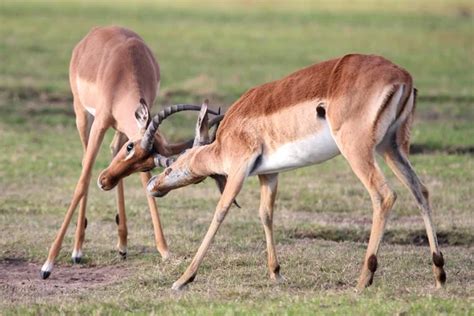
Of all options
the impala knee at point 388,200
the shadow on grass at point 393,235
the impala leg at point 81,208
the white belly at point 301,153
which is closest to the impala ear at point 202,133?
the white belly at point 301,153

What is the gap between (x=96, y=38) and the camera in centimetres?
1030

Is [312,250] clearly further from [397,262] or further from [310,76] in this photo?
[310,76]

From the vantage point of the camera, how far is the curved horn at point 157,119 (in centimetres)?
833

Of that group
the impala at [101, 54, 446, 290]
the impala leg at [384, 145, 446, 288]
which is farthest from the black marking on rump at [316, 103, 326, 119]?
the impala leg at [384, 145, 446, 288]

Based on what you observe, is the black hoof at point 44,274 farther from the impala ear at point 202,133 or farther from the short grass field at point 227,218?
the impala ear at point 202,133

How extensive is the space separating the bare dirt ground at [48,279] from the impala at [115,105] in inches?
6.1

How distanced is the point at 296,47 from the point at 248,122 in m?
20.2

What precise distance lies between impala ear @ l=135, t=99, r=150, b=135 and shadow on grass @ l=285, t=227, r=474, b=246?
2195 mm

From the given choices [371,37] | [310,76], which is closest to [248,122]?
[310,76]

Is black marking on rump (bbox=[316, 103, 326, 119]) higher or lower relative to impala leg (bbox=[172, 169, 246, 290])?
higher

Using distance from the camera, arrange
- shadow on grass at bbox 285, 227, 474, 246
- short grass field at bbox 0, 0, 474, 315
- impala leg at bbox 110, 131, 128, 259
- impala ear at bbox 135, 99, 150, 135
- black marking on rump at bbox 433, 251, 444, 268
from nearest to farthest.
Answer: short grass field at bbox 0, 0, 474, 315 < black marking on rump at bbox 433, 251, 444, 268 < impala ear at bbox 135, 99, 150, 135 < impala leg at bbox 110, 131, 128, 259 < shadow on grass at bbox 285, 227, 474, 246

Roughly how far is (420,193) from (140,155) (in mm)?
2200

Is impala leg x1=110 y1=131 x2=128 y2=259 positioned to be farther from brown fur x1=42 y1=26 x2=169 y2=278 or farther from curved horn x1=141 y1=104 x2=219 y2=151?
curved horn x1=141 y1=104 x2=219 y2=151

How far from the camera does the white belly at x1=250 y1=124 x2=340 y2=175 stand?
7.63 metres
